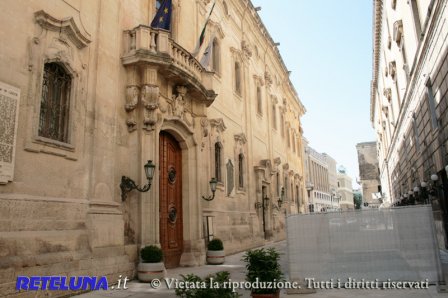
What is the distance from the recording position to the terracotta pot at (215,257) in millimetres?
14156

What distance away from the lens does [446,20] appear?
33.0ft

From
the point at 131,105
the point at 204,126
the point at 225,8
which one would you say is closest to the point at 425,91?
the point at 204,126

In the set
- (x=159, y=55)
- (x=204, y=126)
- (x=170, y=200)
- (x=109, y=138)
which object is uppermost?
(x=159, y=55)

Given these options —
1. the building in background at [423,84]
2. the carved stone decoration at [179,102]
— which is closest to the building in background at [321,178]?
the building in background at [423,84]

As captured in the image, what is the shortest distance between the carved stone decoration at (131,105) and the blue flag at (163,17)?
8.09 ft

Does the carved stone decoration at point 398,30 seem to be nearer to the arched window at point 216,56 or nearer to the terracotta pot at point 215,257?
the arched window at point 216,56

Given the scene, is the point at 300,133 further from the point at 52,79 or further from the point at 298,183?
the point at 52,79

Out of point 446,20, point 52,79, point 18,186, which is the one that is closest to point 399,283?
point 446,20

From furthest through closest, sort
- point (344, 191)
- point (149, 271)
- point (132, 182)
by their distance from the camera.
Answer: point (344, 191), point (132, 182), point (149, 271)

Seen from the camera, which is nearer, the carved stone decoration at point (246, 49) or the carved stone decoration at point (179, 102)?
the carved stone decoration at point (179, 102)

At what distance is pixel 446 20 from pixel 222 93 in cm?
1098

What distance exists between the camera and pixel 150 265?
10.3 metres

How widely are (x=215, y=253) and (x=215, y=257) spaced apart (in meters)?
0.14

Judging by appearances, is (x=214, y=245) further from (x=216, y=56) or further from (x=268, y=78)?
(x=268, y=78)
